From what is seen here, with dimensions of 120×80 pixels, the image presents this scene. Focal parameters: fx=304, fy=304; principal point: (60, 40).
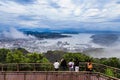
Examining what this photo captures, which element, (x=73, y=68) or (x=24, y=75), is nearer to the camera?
(x=24, y=75)

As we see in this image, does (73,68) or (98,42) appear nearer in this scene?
(73,68)

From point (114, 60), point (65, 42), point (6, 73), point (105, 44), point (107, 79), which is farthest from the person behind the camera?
point (65, 42)

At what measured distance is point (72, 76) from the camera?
57.3 ft

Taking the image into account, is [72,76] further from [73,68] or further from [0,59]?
[0,59]

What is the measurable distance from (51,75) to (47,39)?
122 meters

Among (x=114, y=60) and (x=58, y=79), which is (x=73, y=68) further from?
(x=114, y=60)

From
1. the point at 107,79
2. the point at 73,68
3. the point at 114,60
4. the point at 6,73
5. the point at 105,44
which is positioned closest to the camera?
the point at 107,79

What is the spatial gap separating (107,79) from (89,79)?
3136 millimetres

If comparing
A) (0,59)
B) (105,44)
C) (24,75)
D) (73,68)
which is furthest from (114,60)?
(105,44)

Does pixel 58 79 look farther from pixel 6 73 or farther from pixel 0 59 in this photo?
pixel 0 59

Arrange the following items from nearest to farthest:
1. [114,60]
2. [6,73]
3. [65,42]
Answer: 1. [6,73]
2. [114,60]
3. [65,42]

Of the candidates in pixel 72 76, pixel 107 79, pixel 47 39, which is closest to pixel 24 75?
pixel 72 76

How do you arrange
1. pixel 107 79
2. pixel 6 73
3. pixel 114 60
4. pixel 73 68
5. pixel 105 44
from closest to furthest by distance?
pixel 107 79
pixel 6 73
pixel 73 68
pixel 114 60
pixel 105 44

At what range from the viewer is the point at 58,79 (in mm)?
17438
